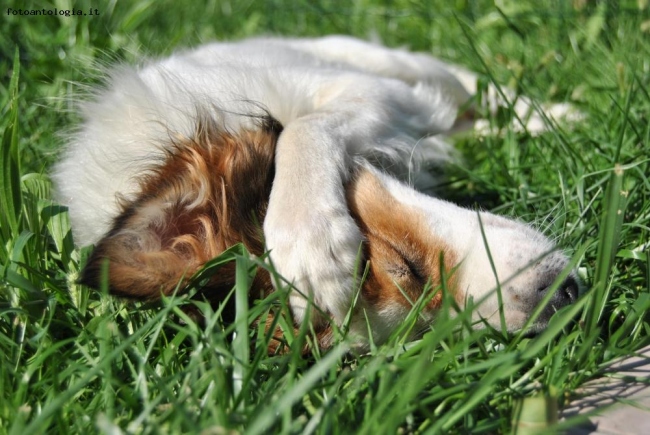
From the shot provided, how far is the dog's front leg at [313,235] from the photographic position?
6.15 ft

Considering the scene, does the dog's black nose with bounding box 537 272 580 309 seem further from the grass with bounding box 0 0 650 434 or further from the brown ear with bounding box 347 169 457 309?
the brown ear with bounding box 347 169 457 309

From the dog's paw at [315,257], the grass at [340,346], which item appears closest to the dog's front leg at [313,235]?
the dog's paw at [315,257]

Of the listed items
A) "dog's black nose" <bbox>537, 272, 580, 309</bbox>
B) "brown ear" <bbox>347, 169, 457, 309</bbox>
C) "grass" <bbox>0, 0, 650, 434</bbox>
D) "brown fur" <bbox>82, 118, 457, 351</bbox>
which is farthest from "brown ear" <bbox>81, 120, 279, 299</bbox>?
"dog's black nose" <bbox>537, 272, 580, 309</bbox>

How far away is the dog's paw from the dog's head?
0.34 ft

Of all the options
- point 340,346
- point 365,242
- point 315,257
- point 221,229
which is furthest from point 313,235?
point 340,346

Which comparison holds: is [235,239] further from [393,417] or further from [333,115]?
[393,417]

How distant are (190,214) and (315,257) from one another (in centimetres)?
48

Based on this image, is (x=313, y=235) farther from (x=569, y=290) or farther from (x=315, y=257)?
(x=569, y=290)

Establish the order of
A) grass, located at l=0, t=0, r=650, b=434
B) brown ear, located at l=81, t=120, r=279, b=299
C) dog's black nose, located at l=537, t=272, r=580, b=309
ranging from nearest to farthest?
grass, located at l=0, t=0, r=650, b=434 < brown ear, located at l=81, t=120, r=279, b=299 < dog's black nose, located at l=537, t=272, r=580, b=309

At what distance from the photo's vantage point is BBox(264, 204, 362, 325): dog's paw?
187 centimetres

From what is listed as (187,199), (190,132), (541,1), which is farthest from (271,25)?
(187,199)

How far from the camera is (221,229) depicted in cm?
215

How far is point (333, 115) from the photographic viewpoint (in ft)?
8.55

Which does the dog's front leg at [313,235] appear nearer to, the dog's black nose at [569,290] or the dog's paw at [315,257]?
the dog's paw at [315,257]
